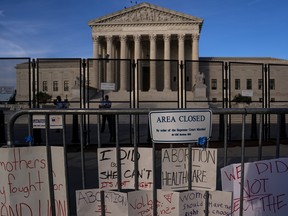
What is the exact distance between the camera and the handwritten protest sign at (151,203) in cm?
308

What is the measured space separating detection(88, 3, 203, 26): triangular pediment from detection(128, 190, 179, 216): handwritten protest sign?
218 feet

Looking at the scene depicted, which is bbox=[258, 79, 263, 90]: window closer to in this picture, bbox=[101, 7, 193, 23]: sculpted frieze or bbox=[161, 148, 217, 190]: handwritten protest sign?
bbox=[161, 148, 217, 190]: handwritten protest sign

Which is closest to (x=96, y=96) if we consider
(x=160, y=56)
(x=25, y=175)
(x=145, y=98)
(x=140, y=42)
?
(x=145, y=98)

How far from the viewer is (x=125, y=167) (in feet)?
10.3

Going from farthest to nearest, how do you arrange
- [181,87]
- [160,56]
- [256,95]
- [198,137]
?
1. [160,56]
2. [256,95]
3. [181,87]
4. [198,137]

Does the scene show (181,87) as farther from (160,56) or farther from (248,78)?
(160,56)

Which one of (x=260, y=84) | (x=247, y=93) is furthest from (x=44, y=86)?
(x=260, y=84)

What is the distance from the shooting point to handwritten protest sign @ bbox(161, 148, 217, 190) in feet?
9.90

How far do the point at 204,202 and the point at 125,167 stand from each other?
0.79 meters

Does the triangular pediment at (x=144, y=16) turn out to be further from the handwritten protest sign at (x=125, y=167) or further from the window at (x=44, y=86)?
the handwritten protest sign at (x=125, y=167)

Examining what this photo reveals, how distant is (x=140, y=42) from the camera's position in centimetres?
6975

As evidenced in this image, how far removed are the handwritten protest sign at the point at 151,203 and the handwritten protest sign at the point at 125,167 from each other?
90mm

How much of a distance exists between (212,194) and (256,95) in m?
11.7

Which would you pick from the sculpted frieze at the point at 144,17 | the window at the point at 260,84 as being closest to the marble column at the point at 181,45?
the sculpted frieze at the point at 144,17
